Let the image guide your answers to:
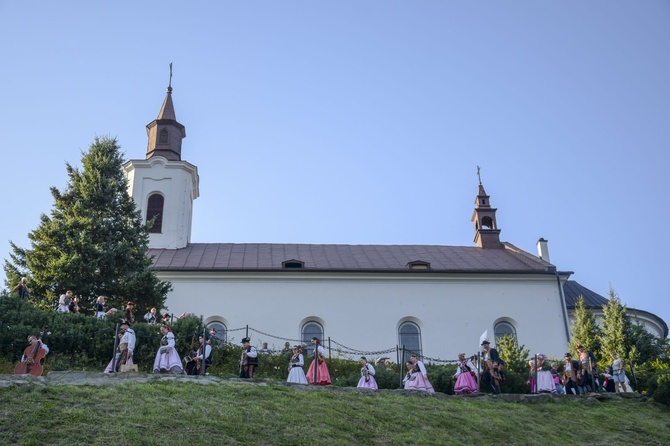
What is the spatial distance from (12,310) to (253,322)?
1255 cm

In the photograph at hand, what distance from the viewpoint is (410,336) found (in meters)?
34.2

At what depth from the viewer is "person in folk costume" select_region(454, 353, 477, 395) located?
832 inches

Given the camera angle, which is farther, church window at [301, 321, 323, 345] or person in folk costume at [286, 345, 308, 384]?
church window at [301, 321, 323, 345]

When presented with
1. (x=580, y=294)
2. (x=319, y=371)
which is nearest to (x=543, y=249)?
(x=580, y=294)

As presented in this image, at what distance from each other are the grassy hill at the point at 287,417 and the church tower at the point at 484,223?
21.6 m

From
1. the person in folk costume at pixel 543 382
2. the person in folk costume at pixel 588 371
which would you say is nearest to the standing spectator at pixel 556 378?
the person in folk costume at pixel 543 382

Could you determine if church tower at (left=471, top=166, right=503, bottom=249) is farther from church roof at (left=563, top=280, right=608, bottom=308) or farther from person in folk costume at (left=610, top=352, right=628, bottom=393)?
person in folk costume at (left=610, top=352, right=628, bottom=393)

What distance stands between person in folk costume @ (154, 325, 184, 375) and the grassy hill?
172 cm

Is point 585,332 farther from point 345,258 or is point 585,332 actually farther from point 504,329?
point 345,258

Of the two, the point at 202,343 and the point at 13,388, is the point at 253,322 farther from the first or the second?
the point at 13,388

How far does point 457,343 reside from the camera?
111ft

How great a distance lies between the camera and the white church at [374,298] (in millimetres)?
33500

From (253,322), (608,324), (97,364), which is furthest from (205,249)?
(608,324)

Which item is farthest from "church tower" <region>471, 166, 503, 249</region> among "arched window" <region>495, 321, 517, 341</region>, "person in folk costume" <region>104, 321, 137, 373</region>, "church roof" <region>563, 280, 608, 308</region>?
"person in folk costume" <region>104, 321, 137, 373</region>
